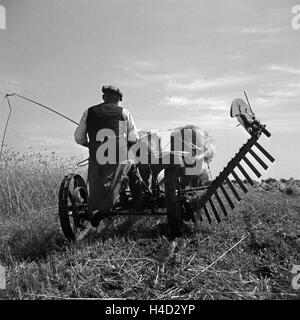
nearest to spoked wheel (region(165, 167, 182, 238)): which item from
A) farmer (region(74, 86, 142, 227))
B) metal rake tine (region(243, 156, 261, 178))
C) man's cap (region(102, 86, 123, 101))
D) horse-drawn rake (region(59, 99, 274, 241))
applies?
horse-drawn rake (region(59, 99, 274, 241))

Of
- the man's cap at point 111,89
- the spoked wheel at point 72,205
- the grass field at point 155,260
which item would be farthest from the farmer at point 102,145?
the grass field at point 155,260

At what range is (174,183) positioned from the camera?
15.6 ft

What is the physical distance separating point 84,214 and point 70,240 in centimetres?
38

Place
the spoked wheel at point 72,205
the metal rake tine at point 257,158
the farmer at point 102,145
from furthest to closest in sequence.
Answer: the metal rake tine at point 257,158, the farmer at point 102,145, the spoked wheel at point 72,205

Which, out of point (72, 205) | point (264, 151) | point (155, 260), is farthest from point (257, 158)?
point (72, 205)

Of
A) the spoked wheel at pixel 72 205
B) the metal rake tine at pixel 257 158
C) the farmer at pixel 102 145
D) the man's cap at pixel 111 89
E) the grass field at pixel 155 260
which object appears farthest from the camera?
the man's cap at pixel 111 89

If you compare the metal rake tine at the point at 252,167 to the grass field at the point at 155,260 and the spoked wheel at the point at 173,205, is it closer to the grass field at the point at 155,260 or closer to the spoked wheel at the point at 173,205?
the grass field at the point at 155,260

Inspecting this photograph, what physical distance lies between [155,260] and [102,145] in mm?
1690

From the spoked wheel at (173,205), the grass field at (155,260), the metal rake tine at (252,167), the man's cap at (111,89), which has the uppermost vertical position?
the man's cap at (111,89)

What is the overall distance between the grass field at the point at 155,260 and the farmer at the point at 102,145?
539mm

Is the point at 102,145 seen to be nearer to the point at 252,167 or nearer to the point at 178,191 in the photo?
the point at 178,191

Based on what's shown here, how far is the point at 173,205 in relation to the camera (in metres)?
4.68

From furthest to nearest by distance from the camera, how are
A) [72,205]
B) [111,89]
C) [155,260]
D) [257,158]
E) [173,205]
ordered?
1. [111,89]
2. [257,158]
3. [173,205]
4. [72,205]
5. [155,260]

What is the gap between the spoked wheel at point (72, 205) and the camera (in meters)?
4.34
